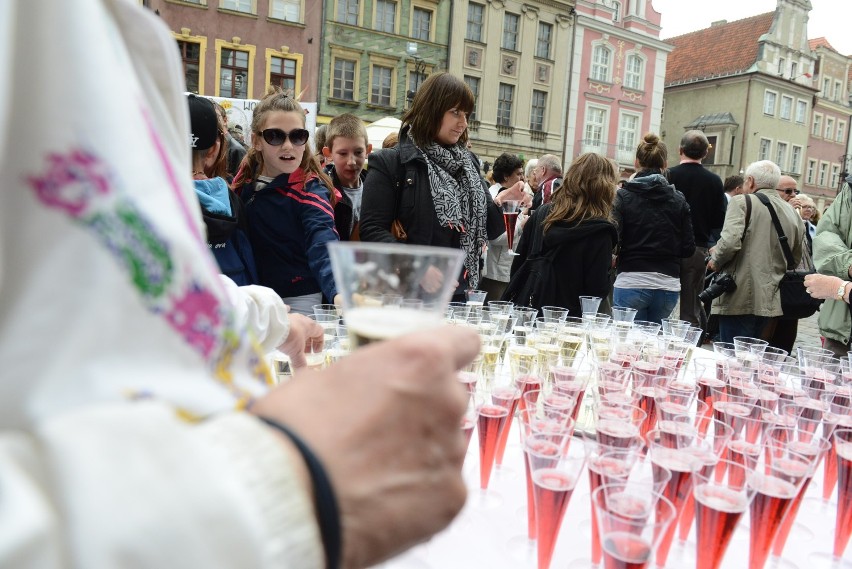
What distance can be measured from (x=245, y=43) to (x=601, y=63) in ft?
56.6

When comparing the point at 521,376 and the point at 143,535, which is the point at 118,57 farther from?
the point at 521,376

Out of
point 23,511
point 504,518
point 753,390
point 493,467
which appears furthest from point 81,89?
point 753,390

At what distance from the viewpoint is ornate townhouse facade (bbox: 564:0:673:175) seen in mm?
27859

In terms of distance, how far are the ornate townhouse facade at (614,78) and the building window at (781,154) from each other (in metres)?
10.7

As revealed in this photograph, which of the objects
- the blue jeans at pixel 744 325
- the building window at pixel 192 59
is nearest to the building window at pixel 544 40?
the building window at pixel 192 59

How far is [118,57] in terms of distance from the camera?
2.15ft

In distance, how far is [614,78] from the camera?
2906 centimetres

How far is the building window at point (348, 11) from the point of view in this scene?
22.4 meters

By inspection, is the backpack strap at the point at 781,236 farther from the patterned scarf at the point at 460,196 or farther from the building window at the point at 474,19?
the building window at the point at 474,19

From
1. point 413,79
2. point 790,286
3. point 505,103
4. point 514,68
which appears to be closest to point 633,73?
point 514,68

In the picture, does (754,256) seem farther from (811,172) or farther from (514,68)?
(811,172)

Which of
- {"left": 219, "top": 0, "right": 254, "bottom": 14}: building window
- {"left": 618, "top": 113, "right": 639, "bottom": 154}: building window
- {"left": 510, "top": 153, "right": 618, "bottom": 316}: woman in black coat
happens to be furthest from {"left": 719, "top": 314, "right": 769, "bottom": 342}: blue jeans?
{"left": 618, "top": 113, "right": 639, "bottom": 154}: building window

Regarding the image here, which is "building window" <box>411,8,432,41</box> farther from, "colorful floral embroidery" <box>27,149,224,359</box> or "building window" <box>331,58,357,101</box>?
"colorful floral embroidery" <box>27,149,224,359</box>

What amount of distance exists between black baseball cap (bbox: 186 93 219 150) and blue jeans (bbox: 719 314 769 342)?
4.54m
